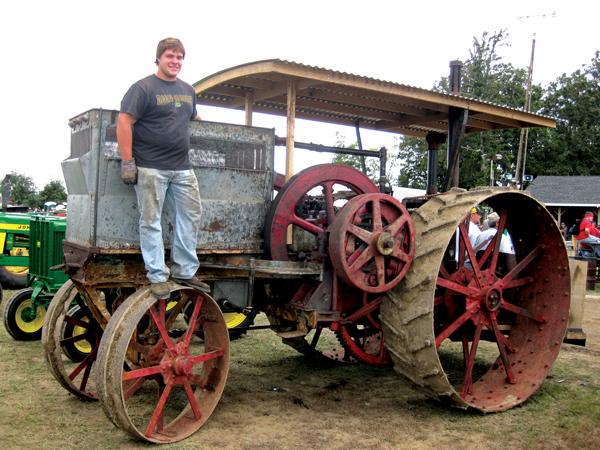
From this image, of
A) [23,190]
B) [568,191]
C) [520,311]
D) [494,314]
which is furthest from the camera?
[23,190]

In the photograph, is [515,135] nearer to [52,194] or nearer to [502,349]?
[52,194]

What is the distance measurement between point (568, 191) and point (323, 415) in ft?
118

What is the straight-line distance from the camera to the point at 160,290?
153 inches

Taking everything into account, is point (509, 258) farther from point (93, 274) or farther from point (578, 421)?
point (93, 274)

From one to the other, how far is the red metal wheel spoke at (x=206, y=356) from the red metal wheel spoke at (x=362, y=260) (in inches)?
41.1


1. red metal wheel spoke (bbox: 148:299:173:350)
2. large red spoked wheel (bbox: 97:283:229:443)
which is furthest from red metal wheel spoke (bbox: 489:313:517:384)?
red metal wheel spoke (bbox: 148:299:173:350)

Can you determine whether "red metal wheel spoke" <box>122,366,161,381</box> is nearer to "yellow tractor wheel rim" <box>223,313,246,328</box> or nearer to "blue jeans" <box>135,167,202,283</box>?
"blue jeans" <box>135,167,202,283</box>

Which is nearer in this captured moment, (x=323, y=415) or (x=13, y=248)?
(x=323, y=415)

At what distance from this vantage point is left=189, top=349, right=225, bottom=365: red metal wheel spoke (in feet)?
13.5

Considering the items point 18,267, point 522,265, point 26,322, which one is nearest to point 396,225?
point 522,265

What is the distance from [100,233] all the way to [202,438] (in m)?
1.43

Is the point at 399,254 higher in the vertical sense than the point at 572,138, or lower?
lower

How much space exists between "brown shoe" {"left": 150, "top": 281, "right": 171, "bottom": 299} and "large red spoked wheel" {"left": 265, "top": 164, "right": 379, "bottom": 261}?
0.91 meters

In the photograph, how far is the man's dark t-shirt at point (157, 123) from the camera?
3.88 meters
